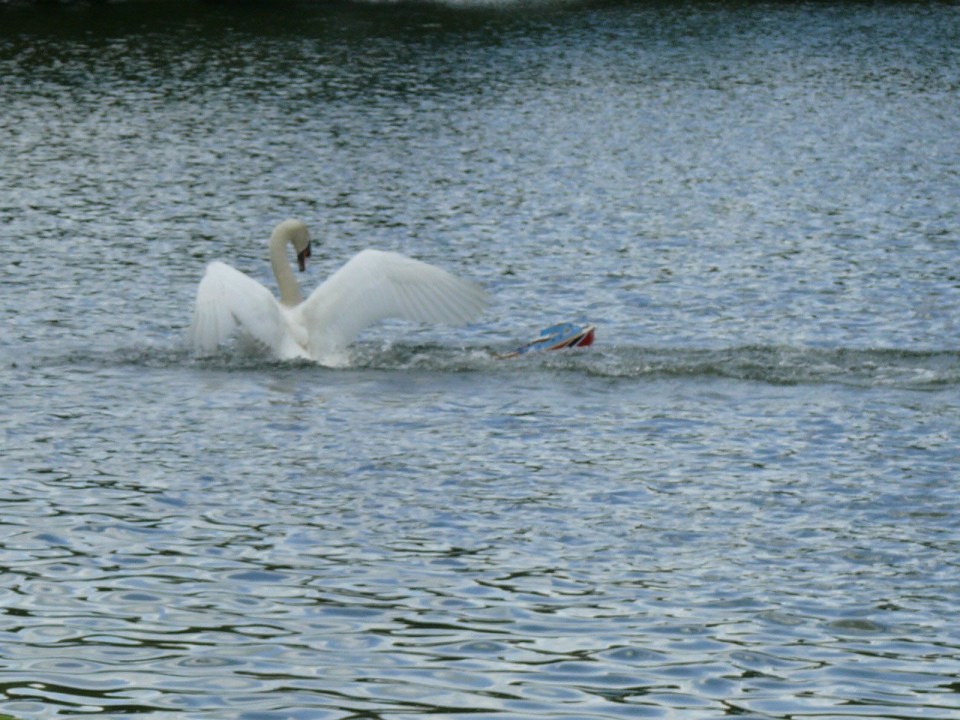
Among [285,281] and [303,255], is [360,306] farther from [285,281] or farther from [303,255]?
[303,255]

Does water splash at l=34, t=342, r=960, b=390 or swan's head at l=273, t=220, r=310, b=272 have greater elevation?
swan's head at l=273, t=220, r=310, b=272

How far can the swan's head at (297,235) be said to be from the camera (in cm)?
2027

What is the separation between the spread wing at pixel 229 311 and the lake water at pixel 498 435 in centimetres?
46

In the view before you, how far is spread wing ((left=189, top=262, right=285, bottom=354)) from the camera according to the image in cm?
1775

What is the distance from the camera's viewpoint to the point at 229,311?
1794cm

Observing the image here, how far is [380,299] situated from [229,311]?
1.59m

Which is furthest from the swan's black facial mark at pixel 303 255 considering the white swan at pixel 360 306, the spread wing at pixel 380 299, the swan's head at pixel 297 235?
the spread wing at pixel 380 299

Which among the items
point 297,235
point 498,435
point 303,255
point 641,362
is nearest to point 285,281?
point 297,235

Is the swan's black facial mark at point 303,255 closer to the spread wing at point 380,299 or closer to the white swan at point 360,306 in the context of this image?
the white swan at point 360,306

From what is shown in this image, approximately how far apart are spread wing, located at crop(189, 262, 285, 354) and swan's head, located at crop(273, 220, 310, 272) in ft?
6.11

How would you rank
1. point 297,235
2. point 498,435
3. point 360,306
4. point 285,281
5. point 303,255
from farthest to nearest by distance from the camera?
point 303,255, point 297,235, point 285,281, point 360,306, point 498,435

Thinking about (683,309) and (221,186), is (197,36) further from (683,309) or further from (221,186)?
(683,309)

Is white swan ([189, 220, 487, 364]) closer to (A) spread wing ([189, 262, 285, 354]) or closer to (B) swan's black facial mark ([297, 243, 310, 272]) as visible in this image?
(A) spread wing ([189, 262, 285, 354])

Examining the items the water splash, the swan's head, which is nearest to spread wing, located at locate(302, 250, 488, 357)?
the water splash
